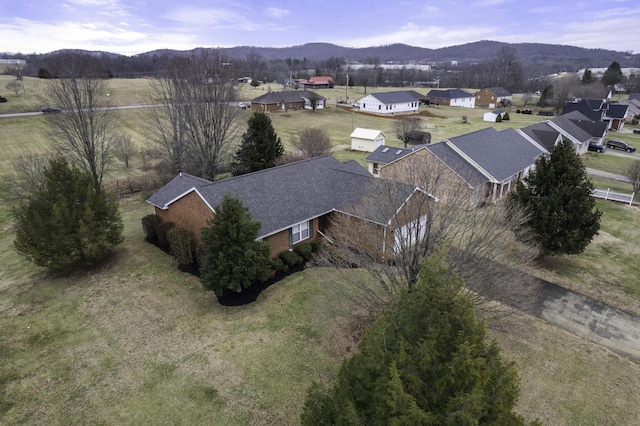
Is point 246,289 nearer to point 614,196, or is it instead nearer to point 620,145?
point 614,196

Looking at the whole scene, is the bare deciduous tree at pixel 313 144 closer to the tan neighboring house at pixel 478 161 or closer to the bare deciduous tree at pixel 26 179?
the tan neighboring house at pixel 478 161

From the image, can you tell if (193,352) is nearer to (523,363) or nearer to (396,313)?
(396,313)

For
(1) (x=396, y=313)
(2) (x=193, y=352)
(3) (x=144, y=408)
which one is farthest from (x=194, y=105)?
(1) (x=396, y=313)

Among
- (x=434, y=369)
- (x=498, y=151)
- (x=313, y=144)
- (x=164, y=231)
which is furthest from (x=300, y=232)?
(x=498, y=151)

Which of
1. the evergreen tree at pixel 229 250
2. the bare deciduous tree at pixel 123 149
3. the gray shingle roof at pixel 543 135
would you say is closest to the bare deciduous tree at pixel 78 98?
the bare deciduous tree at pixel 123 149

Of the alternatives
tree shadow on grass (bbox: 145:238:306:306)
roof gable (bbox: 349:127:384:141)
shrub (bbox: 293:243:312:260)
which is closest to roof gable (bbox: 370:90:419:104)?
roof gable (bbox: 349:127:384:141)

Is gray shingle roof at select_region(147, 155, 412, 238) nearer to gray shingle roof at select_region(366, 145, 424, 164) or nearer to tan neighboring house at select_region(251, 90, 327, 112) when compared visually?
gray shingle roof at select_region(366, 145, 424, 164)
